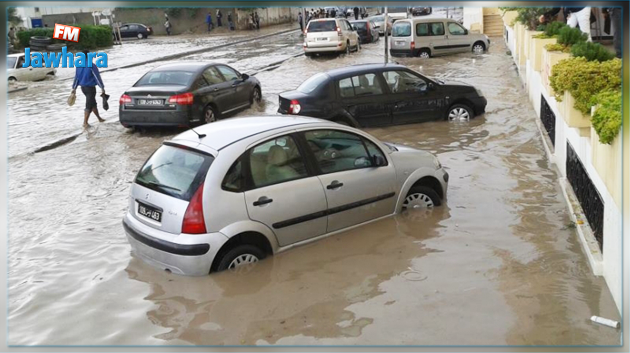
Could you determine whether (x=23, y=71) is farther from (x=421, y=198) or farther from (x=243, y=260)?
(x=243, y=260)

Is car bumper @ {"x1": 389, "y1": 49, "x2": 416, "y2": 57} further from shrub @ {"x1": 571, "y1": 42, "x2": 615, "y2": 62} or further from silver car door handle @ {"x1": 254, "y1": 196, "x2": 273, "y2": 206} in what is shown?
silver car door handle @ {"x1": 254, "y1": 196, "x2": 273, "y2": 206}

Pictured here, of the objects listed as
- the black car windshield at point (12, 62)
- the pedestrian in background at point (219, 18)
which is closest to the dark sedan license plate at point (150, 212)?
the black car windshield at point (12, 62)

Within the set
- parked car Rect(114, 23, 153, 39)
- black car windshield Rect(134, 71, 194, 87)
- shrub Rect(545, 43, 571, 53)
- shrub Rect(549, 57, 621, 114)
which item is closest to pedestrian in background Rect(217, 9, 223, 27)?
parked car Rect(114, 23, 153, 39)

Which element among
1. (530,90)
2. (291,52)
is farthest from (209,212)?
(291,52)

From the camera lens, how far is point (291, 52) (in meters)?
32.2

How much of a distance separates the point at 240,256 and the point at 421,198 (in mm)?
2682

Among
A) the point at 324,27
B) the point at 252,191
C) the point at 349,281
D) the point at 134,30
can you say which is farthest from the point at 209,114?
the point at 134,30

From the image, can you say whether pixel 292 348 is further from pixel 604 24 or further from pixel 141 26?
pixel 141 26

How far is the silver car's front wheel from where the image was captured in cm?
1437

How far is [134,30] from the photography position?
171 feet

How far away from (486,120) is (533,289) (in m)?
8.65

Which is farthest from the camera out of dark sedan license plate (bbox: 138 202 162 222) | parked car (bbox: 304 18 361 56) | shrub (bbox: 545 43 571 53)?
parked car (bbox: 304 18 361 56)

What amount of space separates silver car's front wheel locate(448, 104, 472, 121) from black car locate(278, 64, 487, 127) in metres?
0.03

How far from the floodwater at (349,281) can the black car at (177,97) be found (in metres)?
3.40
